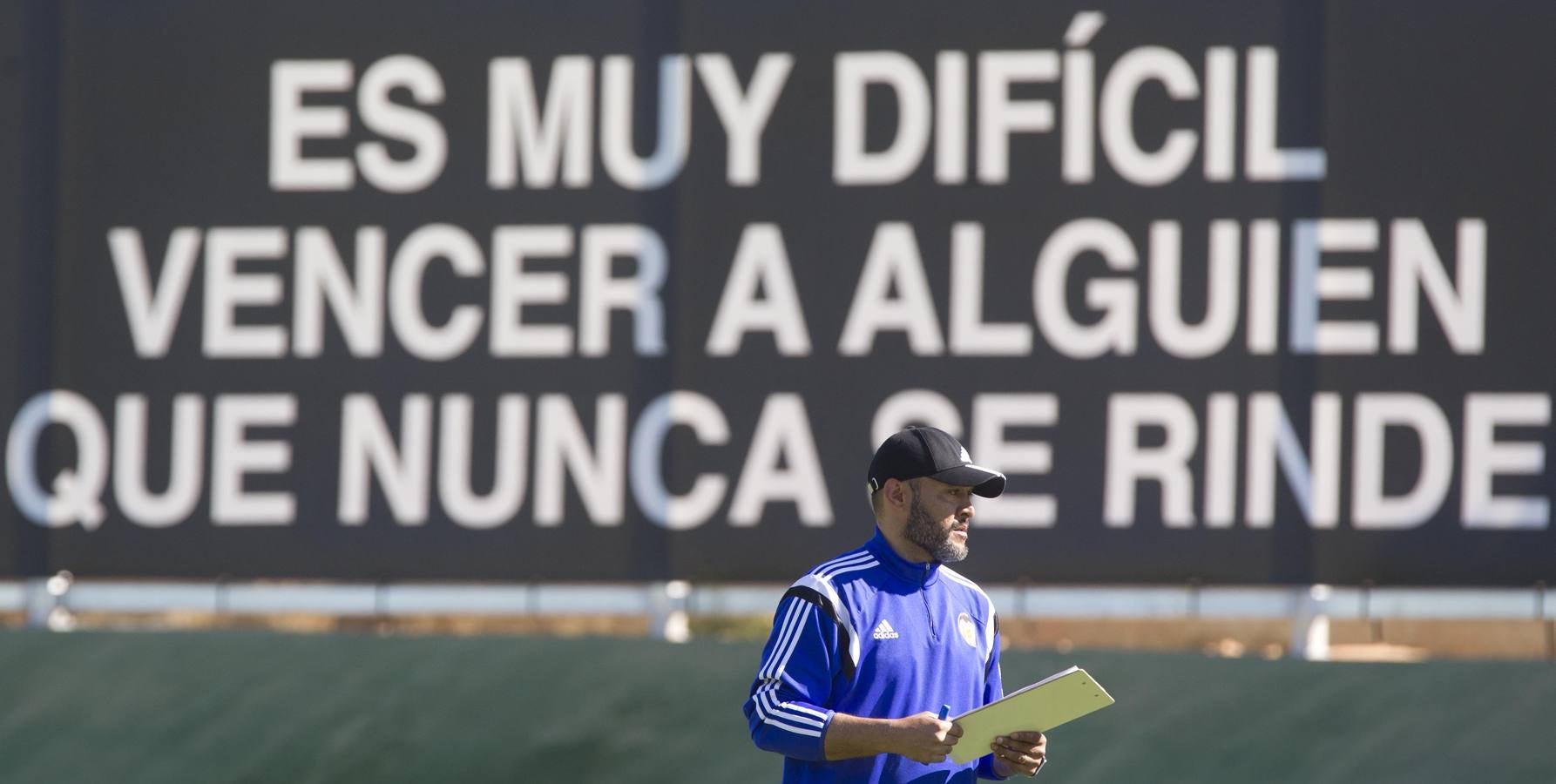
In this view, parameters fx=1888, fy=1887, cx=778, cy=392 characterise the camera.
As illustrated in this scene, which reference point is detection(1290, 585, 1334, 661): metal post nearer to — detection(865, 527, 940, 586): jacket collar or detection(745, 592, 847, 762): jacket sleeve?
detection(865, 527, 940, 586): jacket collar

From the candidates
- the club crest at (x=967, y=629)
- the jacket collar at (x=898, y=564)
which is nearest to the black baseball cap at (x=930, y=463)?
the jacket collar at (x=898, y=564)

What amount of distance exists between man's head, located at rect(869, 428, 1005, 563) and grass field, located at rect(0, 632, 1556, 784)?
2.49 meters

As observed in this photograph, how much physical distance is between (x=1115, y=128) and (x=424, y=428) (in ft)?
9.28

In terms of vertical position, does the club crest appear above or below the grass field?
above

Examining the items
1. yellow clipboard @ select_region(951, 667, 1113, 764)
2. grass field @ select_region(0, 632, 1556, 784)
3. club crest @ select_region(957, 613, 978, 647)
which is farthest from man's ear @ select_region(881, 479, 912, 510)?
grass field @ select_region(0, 632, 1556, 784)

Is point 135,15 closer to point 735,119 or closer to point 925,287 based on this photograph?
point 735,119

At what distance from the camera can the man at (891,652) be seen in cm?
414

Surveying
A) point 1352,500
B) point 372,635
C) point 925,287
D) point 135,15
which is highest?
point 135,15

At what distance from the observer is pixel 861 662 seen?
14.0 feet

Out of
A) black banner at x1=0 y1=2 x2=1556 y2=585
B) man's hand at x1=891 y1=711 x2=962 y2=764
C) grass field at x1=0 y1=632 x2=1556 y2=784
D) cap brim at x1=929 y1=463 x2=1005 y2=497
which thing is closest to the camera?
man's hand at x1=891 y1=711 x2=962 y2=764

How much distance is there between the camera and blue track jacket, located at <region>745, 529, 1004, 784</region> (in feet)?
13.8

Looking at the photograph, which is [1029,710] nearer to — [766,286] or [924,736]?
[924,736]

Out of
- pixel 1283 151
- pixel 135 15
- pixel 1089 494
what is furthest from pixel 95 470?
pixel 1283 151

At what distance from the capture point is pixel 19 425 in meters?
7.40
